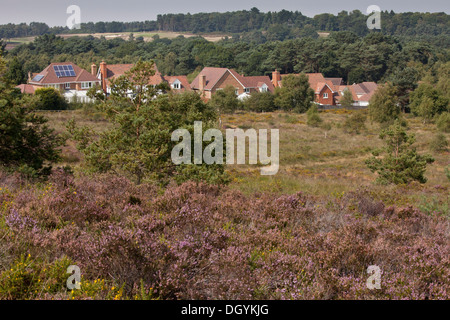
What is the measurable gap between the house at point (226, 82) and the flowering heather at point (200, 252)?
6198 cm

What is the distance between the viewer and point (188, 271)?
3.56m

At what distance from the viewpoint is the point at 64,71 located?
204 ft

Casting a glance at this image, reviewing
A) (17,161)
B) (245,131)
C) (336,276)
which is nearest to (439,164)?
(245,131)

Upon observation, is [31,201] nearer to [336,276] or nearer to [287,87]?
[336,276]

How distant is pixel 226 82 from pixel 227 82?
203 millimetres

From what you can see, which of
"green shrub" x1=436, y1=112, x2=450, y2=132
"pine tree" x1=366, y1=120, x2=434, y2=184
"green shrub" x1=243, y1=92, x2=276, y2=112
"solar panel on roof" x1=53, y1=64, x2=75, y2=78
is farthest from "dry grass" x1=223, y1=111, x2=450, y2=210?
"solar panel on roof" x1=53, y1=64, x2=75, y2=78

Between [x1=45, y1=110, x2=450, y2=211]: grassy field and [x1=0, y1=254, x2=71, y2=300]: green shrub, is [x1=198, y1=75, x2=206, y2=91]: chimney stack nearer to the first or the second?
[x1=45, y1=110, x2=450, y2=211]: grassy field

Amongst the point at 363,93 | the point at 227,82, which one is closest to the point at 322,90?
the point at 363,93

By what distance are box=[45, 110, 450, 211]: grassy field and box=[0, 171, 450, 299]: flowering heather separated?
6.50 metres

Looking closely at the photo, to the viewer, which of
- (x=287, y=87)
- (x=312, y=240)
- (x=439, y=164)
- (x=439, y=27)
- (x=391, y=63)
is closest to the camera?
(x=312, y=240)

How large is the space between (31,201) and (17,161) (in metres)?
5.76

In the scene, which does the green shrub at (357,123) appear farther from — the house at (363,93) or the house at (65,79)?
the house at (65,79)

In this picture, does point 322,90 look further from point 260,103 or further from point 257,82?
point 260,103

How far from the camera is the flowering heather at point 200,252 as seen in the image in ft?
10.9
